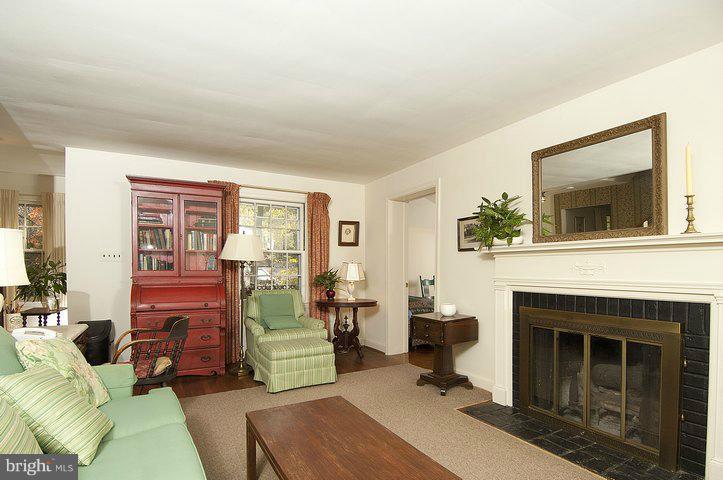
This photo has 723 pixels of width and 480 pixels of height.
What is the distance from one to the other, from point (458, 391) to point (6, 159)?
20.6ft

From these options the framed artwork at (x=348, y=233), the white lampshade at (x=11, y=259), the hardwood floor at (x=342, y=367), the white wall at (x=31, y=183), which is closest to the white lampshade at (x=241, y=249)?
the hardwood floor at (x=342, y=367)

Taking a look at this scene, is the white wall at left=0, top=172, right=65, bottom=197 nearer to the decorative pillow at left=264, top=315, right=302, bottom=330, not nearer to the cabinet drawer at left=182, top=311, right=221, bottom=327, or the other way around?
the cabinet drawer at left=182, top=311, right=221, bottom=327

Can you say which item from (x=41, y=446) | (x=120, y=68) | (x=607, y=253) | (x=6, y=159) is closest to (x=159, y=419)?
(x=41, y=446)

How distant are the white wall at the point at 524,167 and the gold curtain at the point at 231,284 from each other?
6.52 ft

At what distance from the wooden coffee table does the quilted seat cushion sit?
1399 mm

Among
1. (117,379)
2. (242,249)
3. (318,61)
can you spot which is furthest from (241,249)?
(318,61)

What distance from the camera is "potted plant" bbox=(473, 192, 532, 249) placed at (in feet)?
11.0

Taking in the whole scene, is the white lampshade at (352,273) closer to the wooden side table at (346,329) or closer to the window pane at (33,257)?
the wooden side table at (346,329)

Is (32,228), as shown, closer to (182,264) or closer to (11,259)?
(182,264)

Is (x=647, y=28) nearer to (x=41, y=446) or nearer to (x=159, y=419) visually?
Answer: (x=159, y=419)

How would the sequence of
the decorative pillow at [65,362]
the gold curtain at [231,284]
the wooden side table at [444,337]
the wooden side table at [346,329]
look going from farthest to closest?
the wooden side table at [346,329]
the gold curtain at [231,284]
the wooden side table at [444,337]
the decorative pillow at [65,362]

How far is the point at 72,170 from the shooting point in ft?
14.2

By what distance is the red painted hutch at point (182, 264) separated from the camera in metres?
4.09

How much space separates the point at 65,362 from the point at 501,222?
10.6 ft
